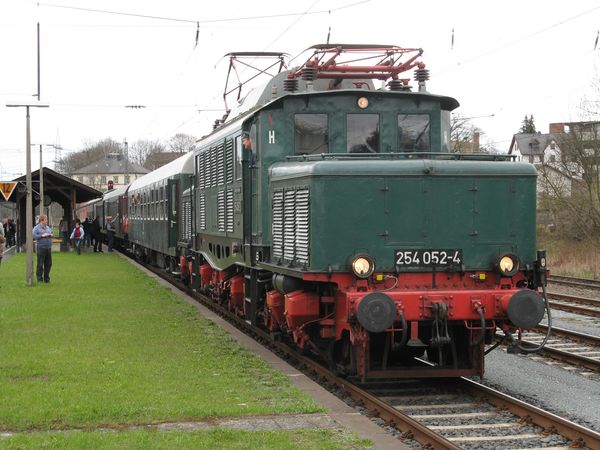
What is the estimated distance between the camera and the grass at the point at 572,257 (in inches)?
1106

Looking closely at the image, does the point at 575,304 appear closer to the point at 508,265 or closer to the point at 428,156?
the point at 508,265

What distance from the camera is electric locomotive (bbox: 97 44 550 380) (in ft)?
28.1

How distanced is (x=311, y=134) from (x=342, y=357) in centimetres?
Result: 273

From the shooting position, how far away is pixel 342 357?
31.5ft

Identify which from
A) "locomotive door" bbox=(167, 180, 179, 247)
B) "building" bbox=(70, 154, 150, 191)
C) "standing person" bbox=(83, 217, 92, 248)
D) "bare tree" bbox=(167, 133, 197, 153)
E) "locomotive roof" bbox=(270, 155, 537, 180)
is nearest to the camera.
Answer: "locomotive roof" bbox=(270, 155, 537, 180)

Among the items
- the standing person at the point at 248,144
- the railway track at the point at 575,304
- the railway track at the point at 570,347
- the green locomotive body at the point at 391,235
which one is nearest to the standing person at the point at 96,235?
the railway track at the point at 575,304

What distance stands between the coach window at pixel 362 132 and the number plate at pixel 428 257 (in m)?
1.91

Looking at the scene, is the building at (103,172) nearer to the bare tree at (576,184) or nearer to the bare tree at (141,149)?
the bare tree at (141,149)

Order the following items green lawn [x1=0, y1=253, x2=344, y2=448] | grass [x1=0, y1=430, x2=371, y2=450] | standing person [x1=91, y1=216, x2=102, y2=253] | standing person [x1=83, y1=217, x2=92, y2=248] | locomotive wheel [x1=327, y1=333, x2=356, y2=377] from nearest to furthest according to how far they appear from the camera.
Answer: grass [x1=0, y1=430, x2=371, y2=450], green lawn [x1=0, y1=253, x2=344, y2=448], locomotive wheel [x1=327, y1=333, x2=356, y2=377], standing person [x1=91, y1=216, x2=102, y2=253], standing person [x1=83, y1=217, x2=92, y2=248]

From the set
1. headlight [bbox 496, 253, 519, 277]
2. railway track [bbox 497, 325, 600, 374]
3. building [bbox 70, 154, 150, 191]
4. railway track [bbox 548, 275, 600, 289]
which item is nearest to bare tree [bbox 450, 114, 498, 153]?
railway track [bbox 548, 275, 600, 289]

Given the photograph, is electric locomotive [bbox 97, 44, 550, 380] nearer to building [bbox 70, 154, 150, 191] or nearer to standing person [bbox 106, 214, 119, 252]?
standing person [bbox 106, 214, 119, 252]

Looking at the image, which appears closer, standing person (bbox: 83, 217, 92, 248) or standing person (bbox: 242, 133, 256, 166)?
standing person (bbox: 242, 133, 256, 166)

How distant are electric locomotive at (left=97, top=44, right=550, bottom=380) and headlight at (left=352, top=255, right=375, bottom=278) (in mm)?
14

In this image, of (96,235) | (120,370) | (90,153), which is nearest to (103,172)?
(90,153)
